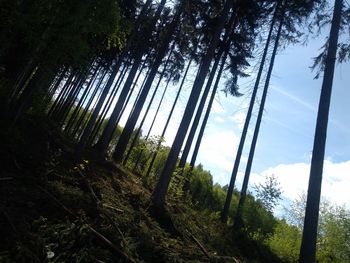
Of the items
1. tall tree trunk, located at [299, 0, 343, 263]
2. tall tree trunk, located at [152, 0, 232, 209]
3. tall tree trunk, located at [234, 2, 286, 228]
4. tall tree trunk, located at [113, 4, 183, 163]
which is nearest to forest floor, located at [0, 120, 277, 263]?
tall tree trunk, located at [152, 0, 232, 209]

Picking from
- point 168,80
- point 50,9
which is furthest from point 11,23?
point 168,80

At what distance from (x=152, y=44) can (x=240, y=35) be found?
6637 mm

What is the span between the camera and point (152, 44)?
20125 mm

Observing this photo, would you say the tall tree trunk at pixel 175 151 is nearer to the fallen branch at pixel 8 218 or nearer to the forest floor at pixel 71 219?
the forest floor at pixel 71 219

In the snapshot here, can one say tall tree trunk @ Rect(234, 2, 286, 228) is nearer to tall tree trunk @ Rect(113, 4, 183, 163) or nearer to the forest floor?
the forest floor

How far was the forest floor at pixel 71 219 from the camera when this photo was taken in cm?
405

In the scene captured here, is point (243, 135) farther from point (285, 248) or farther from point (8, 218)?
point (8, 218)

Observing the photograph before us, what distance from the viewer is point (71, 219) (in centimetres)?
517

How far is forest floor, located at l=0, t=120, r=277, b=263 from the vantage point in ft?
13.3

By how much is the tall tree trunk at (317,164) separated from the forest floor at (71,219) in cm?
234

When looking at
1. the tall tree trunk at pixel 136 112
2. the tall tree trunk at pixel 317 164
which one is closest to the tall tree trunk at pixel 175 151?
the tall tree trunk at pixel 317 164

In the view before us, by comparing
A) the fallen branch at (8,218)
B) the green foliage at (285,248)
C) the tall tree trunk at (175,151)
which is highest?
the tall tree trunk at (175,151)

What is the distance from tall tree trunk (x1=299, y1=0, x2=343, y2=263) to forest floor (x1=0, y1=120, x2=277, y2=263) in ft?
7.67

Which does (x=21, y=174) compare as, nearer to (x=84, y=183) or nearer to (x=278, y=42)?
(x=84, y=183)
